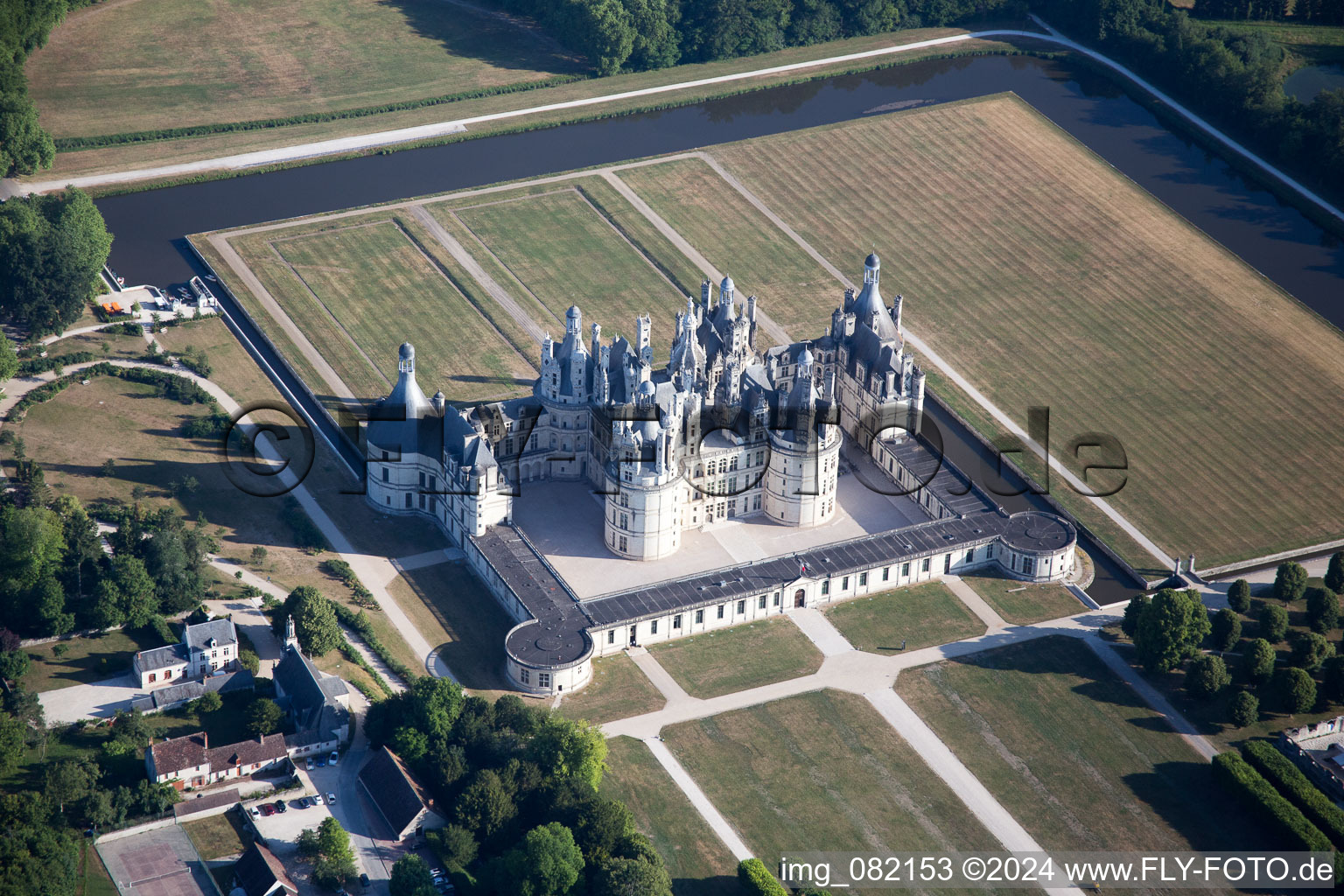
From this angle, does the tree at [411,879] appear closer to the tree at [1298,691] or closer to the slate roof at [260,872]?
the slate roof at [260,872]

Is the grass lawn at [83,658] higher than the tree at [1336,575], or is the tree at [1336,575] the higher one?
the tree at [1336,575]

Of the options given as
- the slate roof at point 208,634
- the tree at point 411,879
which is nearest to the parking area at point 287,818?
the tree at point 411,879

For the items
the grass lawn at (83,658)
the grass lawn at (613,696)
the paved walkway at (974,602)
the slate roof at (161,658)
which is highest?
the slate roof at (161,658)

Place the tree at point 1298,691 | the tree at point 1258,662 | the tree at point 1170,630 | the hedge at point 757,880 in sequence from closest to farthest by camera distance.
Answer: the hedge at point 757,880 < the tree at point 1298,691 < the tree at point 1258,662 < the tree at point 1170,630

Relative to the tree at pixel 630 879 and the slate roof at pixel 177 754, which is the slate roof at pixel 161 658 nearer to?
the slate roof at pixel 177 754

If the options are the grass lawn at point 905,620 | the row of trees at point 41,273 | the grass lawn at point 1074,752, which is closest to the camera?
the grass lawn at point 1074,752

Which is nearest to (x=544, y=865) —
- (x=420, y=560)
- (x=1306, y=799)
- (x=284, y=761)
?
(x=284, y=761)

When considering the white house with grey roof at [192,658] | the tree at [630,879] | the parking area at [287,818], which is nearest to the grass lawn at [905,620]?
the tree at [630,879]

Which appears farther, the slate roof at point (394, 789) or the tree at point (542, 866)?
the slate roof at point (394, 789)
